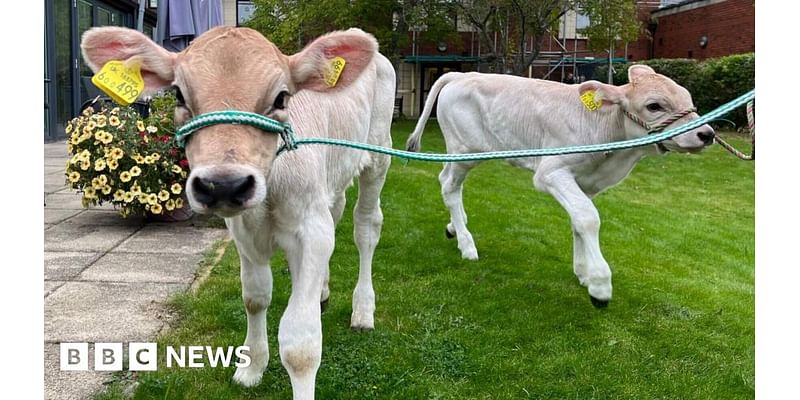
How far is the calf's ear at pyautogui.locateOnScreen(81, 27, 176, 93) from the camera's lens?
2.58 m

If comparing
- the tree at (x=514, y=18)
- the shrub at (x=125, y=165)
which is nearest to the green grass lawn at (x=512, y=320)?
the shrub at (x=125, y=165)

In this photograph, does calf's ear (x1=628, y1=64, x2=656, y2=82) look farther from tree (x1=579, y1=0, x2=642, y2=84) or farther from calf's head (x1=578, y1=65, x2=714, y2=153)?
tree (x1=579, y1=0, x2=642, y2=84)

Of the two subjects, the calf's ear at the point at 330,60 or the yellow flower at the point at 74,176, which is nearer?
the calf's ear at the point at 330,60

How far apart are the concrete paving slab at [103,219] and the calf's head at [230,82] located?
476 cm

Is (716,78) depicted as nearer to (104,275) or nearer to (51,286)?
(104,275)

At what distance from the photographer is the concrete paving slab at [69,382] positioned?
3.26 m

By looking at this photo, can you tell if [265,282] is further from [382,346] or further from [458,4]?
[458,4]

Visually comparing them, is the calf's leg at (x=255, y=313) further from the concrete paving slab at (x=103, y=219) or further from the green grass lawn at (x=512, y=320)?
the concrete paving slab at (x=103, y=219)

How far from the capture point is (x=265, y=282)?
11.0ft

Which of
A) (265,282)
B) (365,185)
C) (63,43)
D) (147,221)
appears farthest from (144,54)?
(63,43)

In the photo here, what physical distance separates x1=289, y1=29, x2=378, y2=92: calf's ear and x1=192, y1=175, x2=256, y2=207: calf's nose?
67 centimetres

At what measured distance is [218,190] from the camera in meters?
2.11

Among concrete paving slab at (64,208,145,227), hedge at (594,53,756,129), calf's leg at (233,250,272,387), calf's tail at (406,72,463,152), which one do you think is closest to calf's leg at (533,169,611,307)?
A: calf's tail at (406,72,463,152)

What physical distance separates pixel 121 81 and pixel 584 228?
3.17 m
